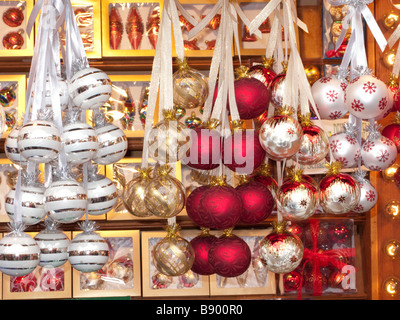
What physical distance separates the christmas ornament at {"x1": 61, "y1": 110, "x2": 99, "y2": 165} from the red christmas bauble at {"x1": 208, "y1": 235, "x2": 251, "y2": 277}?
1.10ft

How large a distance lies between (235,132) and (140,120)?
0.87 meters

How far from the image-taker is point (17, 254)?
1.15 meters

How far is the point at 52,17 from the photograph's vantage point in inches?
49.1

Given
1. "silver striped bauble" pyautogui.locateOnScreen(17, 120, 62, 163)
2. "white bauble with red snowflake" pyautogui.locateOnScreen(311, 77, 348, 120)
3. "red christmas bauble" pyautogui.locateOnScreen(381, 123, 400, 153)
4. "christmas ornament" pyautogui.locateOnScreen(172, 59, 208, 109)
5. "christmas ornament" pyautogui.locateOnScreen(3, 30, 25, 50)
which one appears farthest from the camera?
"christmas ornament" pyautogui.locateOnScreen(3, 30, 25, 50)

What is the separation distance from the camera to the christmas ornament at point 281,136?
1.26 meters

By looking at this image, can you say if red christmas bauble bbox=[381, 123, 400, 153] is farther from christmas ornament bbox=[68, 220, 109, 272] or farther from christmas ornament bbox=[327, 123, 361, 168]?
christmas ornament bbox=[68, 220, 109, 272]

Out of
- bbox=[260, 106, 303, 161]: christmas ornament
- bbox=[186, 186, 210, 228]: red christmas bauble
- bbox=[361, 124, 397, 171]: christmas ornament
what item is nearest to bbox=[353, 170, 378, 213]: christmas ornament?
bbox=[361, 124, 397, 171]: christmas ornament

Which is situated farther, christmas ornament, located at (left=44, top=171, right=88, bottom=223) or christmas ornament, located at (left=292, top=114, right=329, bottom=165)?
christmas ornament, located at (left=292, top=114, right=329, bottom=165)

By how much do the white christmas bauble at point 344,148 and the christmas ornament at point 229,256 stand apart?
32 cm

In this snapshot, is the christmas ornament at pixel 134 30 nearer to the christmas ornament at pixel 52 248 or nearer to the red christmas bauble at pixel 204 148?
the red christmas bauble at pixel 204 148

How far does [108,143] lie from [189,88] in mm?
212

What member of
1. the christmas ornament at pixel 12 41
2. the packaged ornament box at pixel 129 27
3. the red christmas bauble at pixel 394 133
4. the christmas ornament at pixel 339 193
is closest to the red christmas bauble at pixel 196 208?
the christmas ornament at pixel 339 193

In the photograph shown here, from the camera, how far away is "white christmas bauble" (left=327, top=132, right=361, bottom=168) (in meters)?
1.49

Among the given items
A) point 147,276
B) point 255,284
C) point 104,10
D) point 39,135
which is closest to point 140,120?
point 104,10
